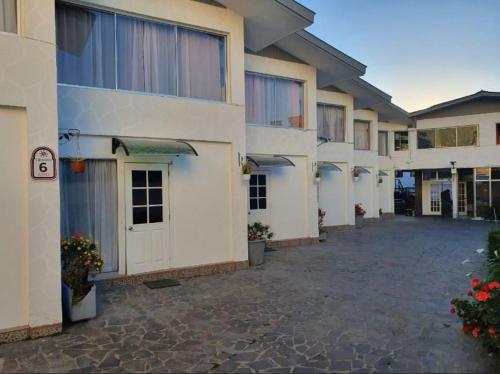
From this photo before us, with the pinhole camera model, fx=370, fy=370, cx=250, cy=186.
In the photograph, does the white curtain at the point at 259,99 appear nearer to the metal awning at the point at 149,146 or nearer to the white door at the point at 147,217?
the metal awning at the point at 149,146

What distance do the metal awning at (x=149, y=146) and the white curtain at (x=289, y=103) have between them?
5279 millimetres

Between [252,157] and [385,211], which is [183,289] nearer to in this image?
[252,157]

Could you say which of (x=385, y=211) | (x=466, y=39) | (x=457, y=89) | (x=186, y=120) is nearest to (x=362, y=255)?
(x=186, y=120)

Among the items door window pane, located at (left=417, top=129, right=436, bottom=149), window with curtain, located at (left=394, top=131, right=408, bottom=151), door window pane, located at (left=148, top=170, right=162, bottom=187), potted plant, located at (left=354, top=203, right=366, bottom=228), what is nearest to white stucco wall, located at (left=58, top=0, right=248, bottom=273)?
door window pane, located at (left=148, top=170, right=162, bottom=187)

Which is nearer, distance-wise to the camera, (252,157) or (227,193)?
(227,193)

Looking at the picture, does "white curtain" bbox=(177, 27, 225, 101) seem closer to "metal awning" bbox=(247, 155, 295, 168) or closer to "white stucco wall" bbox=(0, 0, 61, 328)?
"metal awning" bbox=(247, 155, 295, 168)

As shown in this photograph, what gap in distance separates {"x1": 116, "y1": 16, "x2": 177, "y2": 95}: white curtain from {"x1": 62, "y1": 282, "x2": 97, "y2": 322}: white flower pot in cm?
433

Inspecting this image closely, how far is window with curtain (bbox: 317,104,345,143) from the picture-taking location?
1612cm

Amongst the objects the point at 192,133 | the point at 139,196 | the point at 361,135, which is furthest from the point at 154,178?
the point at 361,135

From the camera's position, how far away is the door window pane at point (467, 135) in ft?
69.7

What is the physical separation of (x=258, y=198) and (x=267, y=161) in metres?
1.57

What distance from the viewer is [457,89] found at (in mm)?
22500

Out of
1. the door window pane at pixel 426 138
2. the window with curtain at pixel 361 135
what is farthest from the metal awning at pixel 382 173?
the window with curtain at pixel 361 135

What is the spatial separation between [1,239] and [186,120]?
4.57 m
